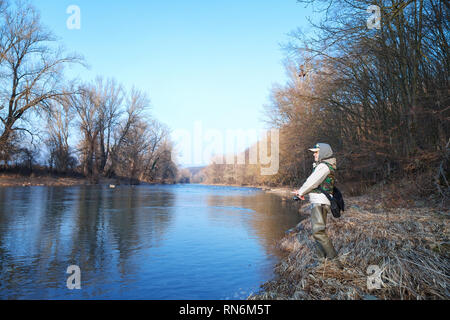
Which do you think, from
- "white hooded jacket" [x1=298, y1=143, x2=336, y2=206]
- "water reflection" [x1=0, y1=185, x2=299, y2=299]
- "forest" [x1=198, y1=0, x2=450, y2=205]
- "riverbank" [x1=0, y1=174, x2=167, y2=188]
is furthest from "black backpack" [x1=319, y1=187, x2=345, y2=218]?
"riverbank" [x1=0, y1=174, x2=167, y2=188]

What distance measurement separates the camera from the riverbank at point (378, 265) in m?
3.61

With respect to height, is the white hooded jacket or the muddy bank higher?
the white hooded jacket

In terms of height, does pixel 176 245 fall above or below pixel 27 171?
below

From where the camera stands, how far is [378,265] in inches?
165

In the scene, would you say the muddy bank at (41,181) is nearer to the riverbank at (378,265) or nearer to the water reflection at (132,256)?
the water reflection at (132,256)

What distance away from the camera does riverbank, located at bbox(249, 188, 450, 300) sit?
3.61 metres

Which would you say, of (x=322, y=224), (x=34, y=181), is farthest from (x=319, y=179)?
(x=34, y=181)

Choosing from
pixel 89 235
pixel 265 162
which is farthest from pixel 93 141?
pixel 89 235

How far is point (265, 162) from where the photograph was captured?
36938mm

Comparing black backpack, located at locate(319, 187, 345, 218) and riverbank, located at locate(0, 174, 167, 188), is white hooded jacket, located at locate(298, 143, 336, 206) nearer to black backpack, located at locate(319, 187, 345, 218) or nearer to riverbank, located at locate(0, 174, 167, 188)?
black backpack, located at locate(319, 187, 345, 218)

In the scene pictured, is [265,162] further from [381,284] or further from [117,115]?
[381,284]
